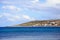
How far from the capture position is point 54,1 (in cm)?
500

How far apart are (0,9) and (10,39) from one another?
126cm

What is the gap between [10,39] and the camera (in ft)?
19.2

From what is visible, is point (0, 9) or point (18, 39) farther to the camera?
point (18, 39)

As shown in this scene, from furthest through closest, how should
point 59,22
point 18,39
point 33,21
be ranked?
point 18,39 → point 59,22 → point 33,21

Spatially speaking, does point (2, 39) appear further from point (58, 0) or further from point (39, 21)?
point (58, 0)

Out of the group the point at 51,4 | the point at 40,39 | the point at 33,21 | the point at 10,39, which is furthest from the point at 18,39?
the point at 51,4

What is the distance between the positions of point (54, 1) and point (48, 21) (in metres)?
0.57

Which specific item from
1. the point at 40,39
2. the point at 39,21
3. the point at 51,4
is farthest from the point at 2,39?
the point at 51,4

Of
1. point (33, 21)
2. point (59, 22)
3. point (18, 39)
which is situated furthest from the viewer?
point (18, 39)

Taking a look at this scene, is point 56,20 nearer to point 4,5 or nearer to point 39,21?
point 39,21

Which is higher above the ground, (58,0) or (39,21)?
(58,0)

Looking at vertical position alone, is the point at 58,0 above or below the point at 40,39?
above

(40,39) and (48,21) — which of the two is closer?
(48,21)

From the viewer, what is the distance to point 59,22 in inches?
203
